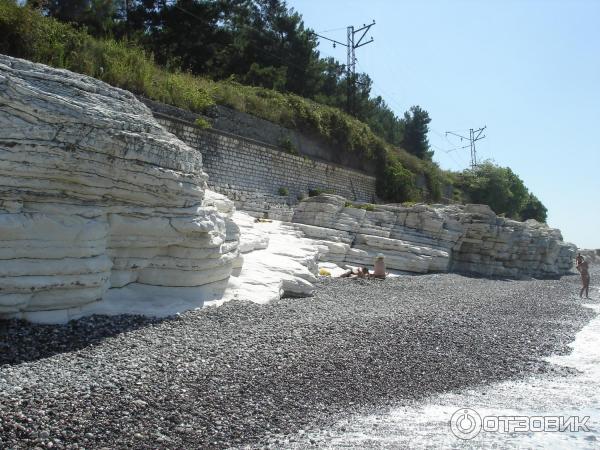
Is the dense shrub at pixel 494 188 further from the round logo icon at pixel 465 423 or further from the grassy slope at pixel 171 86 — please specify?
the round logo icon at pixel 465 423

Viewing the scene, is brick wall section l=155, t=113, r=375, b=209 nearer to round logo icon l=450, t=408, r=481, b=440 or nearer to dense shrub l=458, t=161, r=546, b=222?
round logo icon l=450, t=408, r=481, b=440

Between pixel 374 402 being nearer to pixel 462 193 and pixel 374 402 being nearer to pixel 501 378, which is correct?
pixel 501 378

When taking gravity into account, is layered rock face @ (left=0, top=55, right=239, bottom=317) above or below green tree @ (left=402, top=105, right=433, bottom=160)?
below

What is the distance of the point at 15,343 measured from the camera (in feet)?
16.6

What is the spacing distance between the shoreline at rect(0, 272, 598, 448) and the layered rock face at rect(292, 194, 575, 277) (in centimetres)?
765

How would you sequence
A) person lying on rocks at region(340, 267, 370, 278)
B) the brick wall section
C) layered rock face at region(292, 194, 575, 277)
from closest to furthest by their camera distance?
person lying on rocks at region(340, 267, 370, 278) → layered rock face at region(292, 194, 575, 277) → the brick wall section

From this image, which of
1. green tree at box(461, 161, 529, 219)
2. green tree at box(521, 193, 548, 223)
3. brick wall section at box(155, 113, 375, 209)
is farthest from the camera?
green tree at box(521, 193, 548, 223)

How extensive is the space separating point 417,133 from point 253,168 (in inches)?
1186

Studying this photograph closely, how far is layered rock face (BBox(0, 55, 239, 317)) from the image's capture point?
5496 millimetres

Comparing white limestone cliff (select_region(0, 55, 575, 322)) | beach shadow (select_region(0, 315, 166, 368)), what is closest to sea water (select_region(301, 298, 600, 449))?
beach shadow (select_region(0, 315, 166, 368))

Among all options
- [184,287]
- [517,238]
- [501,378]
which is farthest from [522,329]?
[517,238]

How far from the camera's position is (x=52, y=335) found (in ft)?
17.7

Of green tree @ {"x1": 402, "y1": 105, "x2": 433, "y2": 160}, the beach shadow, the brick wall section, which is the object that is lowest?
the beach shadow

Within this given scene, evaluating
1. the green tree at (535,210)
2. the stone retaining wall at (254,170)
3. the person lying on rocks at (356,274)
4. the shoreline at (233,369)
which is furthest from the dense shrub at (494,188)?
the shoreline at (233,369)
